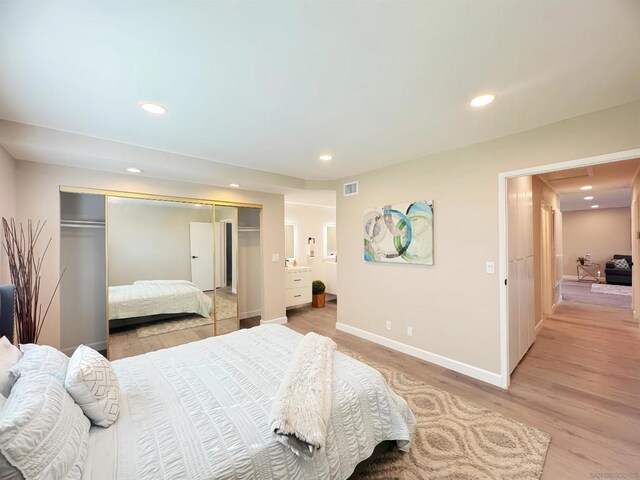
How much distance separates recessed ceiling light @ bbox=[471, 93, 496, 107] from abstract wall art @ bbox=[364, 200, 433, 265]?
4.30 feet

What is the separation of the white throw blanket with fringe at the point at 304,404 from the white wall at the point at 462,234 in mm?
1865

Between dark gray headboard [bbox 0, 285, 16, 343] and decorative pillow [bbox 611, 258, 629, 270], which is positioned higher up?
dark gray headboard [bbox 0, 285, 16, 343]

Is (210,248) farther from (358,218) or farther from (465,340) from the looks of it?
(465,340)

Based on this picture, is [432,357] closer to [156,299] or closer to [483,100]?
[483,100]

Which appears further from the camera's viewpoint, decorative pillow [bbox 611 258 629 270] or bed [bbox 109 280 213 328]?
decorative pillow [bbox 611 258 629 270]

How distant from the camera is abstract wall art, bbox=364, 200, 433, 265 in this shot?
10.6ft

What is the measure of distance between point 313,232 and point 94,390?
5635mm

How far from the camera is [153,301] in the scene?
371 centimetres

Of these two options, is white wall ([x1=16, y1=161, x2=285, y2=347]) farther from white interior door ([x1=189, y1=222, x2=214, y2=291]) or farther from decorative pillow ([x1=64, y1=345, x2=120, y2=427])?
decorative pillow ([x1=64, y1=345, x2=120, y2=427])

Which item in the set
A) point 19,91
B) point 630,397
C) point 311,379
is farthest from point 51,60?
point 630,397

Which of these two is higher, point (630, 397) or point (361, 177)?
point (361, 177)

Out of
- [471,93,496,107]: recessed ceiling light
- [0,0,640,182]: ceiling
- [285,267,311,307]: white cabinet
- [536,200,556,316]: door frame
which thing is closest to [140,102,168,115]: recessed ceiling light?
[0,0,640,182]: ceiling

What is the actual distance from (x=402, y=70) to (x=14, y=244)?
373 cm

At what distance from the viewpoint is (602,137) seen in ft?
7.03
